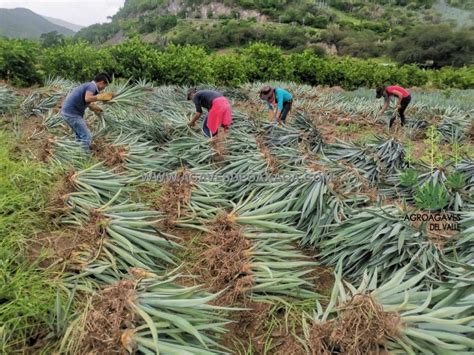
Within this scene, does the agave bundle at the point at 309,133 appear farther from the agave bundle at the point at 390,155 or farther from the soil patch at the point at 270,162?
the soil patch at the point at 270,162

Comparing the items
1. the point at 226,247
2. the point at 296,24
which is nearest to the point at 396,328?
the point at 226,247

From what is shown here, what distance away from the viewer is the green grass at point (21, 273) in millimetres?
2275

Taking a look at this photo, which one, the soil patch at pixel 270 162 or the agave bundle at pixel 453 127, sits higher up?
the soil patch at pixel 270 162

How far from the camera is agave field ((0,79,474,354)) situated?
2.09 meters

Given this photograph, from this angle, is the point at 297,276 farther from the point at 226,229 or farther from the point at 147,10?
the point at 147,10

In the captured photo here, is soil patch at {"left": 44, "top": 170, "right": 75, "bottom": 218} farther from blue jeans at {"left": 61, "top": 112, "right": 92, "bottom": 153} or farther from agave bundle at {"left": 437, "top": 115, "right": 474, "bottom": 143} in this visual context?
agave bundle at {"left": 437, "top": 115, "right": 474, "bottom": 143}

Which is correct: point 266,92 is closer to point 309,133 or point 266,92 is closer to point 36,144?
point 309,133

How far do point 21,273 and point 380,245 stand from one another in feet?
8.93

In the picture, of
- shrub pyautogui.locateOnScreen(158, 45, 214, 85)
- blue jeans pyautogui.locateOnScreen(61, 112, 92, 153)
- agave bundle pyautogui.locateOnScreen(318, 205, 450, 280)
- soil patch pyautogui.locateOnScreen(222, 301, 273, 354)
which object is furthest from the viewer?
shrub pyautogui.locateOnScreen(158, 45, 214, 85)

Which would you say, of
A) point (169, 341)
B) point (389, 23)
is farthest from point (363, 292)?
point (389, 23)

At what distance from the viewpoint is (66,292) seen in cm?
258

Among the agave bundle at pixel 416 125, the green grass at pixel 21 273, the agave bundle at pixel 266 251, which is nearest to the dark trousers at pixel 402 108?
the agave bundle at pixel 416 125

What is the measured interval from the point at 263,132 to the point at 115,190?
3.25m

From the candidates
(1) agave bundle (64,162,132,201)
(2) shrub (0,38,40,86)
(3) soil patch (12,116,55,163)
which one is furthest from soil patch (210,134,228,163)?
(2) shrub (0,38,40,86)
